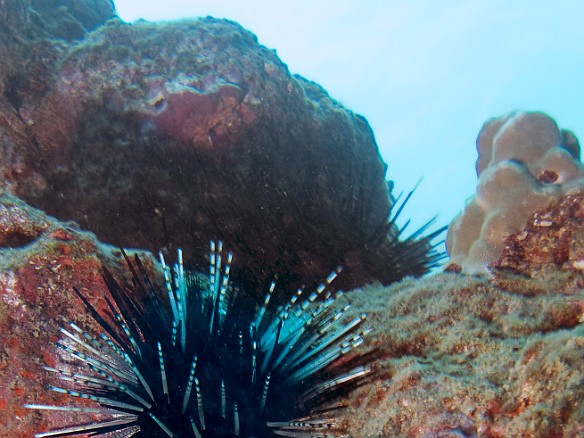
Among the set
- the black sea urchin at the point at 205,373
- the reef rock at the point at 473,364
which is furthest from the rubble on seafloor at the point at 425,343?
the black sea urchin at the point at 205,373

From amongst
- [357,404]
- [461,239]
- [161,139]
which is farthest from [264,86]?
[357,404]

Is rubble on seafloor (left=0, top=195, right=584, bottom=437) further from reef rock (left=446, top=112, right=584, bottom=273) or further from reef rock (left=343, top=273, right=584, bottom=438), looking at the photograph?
reef rock (left=446, top=112, right=584, bottom=273)

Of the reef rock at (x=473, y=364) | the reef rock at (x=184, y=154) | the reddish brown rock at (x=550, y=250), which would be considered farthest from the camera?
the reef rock at (x=184, y=154)

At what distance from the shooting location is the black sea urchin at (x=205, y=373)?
222cm

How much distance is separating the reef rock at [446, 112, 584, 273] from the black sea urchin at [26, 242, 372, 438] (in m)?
1.99

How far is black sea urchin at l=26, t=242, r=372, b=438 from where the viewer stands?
2221mm

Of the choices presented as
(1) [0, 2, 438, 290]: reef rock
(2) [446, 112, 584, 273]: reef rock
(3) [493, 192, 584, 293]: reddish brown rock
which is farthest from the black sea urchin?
(2) [446, 112, 584, 273]: reef rock

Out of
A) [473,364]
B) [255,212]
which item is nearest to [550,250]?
[473,364]

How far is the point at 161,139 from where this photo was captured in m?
5.11

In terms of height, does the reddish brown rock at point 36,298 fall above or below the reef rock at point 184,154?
below

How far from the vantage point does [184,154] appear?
16.8 ft

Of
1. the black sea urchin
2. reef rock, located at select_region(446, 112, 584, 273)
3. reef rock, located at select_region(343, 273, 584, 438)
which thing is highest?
reef rock, located at select_region(446, 112, 584, 273)

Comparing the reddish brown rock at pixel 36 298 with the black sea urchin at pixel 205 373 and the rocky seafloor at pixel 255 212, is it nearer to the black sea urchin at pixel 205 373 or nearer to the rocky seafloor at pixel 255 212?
the rocky seafloor at pixel 255 212

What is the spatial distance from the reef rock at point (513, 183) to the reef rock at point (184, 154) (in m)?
0.81
